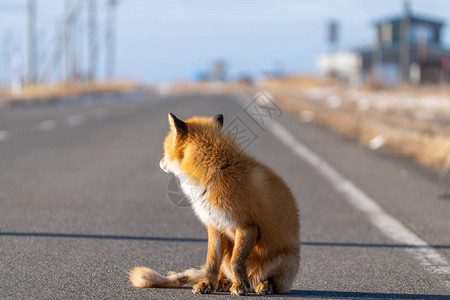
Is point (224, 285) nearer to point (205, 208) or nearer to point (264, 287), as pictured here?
point (264, 287)

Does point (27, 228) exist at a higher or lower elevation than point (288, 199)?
lower

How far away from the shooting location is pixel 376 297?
3986mm

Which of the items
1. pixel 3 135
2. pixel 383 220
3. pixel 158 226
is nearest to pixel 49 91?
pixel 3 135

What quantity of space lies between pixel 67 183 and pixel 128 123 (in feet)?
39.1

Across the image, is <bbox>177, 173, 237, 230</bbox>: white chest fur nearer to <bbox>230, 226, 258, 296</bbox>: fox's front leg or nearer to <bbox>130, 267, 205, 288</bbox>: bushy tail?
<bbox>230, 226, 258, 296</bbox>: fox's front leg

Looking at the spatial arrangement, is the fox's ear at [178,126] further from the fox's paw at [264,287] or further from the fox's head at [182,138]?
the fox's paw at [264,287]

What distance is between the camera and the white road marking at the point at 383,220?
4906 millimetres

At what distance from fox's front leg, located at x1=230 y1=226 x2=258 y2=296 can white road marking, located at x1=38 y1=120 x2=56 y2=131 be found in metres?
14.5

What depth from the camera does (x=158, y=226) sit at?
243 inches

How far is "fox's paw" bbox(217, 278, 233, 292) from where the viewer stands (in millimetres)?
3961

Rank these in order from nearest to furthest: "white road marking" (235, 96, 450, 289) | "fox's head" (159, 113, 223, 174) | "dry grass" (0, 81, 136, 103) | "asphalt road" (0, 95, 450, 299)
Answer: "fox's head" (159, 113, 223, 174) → "asphalt road" (0, 95, 450, 299) → "white road marking" (235, 96, 450, 289) → "dry grass" (0, 81, 136, 103)

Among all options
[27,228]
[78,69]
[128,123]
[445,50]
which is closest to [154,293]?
[27,228]

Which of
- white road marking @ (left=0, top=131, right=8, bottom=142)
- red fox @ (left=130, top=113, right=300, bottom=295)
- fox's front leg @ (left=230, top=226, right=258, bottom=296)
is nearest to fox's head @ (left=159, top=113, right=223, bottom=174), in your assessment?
red fox @ (left=130, top=113, right=300, bottom=295)

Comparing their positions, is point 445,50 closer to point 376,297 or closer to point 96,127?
point 96,127
